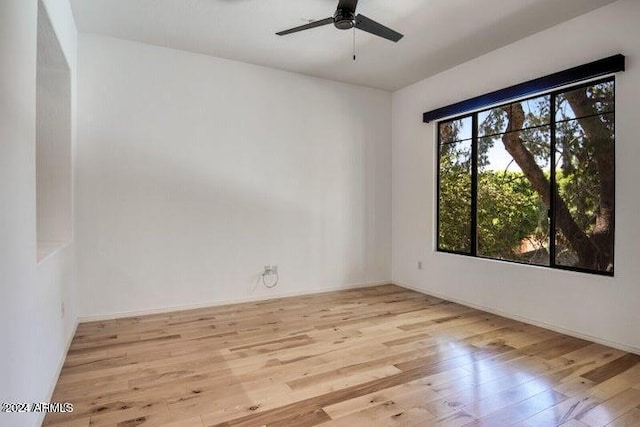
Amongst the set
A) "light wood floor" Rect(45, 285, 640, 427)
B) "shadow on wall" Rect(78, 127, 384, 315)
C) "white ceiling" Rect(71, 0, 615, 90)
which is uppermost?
"white ceiling" Rect(71, 0, 615, 90)

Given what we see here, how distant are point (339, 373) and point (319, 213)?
258 centimetres

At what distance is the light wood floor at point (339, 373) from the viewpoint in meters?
2.00

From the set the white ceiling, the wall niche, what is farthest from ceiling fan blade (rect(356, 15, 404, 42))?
the wall niche

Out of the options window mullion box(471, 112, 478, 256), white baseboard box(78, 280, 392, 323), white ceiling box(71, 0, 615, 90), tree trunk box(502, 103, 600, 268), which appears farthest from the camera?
window mullion box(471, 112, 478, 256)

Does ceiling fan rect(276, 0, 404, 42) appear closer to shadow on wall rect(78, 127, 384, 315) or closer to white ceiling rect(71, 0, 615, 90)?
white ceiling rect(71, 0, 615, 90)

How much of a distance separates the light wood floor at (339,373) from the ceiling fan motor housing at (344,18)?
251 centimetres

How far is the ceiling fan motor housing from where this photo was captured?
2570 mm

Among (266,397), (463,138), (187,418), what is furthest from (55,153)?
(463,138)

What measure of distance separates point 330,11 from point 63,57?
219cm

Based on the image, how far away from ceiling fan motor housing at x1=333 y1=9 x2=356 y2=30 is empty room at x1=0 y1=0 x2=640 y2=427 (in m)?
0.02

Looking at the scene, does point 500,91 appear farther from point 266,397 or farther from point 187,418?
point 187,418

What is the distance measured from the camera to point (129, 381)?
236 cm

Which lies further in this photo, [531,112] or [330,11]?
[531,112]

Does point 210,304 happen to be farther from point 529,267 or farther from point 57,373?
point 529,267
